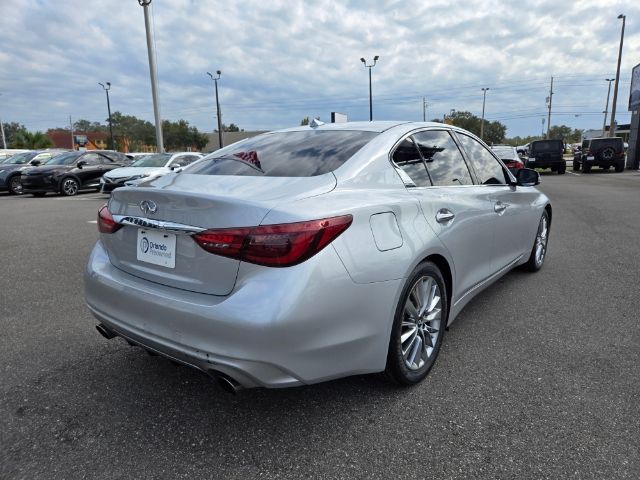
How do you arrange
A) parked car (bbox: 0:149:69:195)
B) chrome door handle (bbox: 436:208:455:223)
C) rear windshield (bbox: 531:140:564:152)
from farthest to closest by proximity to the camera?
rear windshield (bbox: 531:140:564:152) → parked car (bbox: 0:149:69:195) → chrome door handle (bbox: 436:208:455:223)

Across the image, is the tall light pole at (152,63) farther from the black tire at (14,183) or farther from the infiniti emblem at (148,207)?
the infiniti emblem at (148,207)

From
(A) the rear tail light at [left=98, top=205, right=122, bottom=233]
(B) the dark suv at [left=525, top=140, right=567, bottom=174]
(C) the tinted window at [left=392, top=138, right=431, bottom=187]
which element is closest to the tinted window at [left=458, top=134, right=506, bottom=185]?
(C) the tinted window at [left=392, top=138, right=431, bottom=187]

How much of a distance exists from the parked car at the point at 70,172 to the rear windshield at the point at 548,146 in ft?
65.6

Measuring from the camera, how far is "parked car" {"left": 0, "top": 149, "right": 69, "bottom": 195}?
17.2 meters

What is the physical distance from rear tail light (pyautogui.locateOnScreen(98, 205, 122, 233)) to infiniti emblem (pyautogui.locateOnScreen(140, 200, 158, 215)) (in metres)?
0.27

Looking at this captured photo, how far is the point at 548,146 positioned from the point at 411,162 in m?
Answer: 24.5

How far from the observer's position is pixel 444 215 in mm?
2822

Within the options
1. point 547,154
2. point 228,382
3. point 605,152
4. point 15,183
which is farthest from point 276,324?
point 605,152

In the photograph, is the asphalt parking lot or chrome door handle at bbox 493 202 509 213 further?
chrome door handle at bbox 493 202 509 213

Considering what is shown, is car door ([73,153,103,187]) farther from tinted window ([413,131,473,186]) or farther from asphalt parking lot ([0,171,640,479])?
tinted window ([413,131,473,186])

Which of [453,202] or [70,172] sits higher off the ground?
[453,202]

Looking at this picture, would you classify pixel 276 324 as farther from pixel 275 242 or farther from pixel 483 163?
pixel 483 163

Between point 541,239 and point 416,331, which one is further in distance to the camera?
point 541,239

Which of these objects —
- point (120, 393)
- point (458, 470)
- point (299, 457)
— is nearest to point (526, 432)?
point (458, 470)
